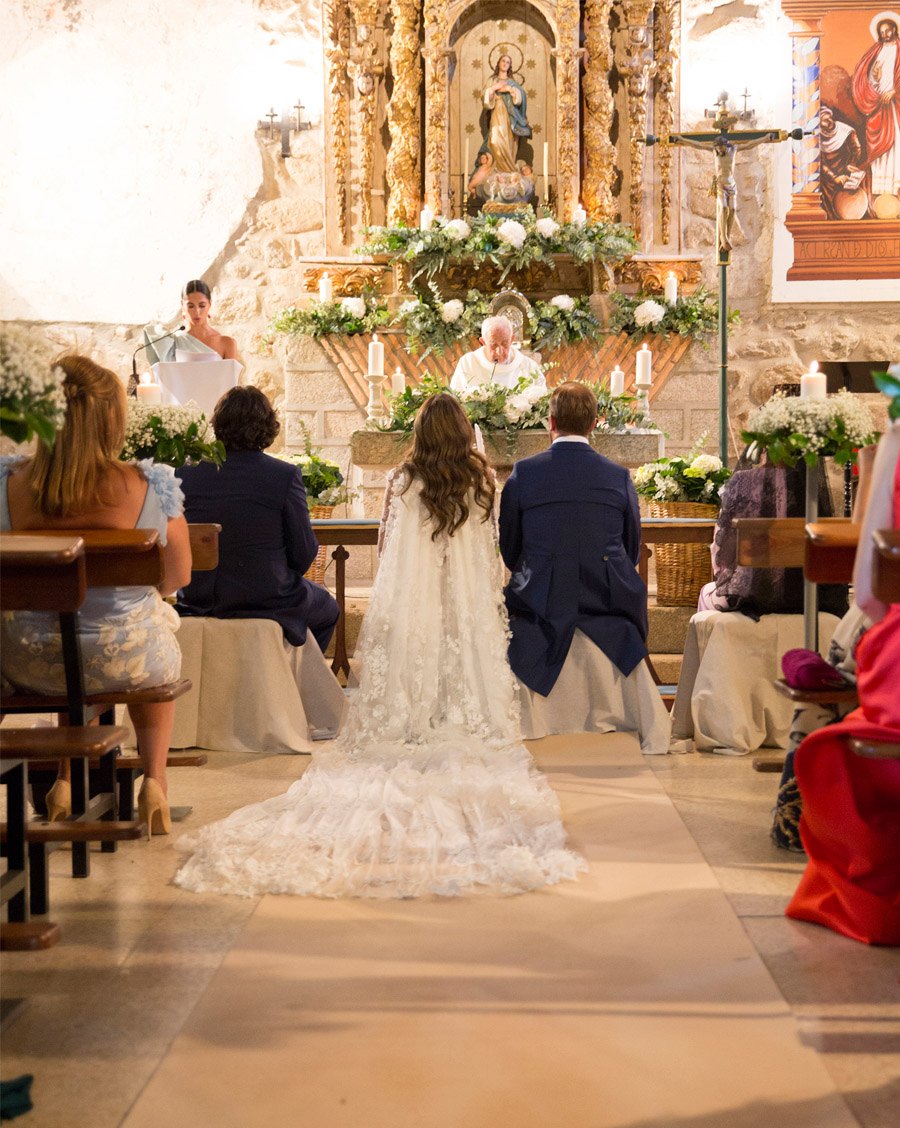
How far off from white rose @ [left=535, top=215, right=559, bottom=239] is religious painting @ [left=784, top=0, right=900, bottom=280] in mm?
2110

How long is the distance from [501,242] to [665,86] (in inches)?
80.4

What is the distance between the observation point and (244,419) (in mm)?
5617

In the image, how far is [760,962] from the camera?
3121 millimetres

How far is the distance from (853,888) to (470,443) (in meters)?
2.75

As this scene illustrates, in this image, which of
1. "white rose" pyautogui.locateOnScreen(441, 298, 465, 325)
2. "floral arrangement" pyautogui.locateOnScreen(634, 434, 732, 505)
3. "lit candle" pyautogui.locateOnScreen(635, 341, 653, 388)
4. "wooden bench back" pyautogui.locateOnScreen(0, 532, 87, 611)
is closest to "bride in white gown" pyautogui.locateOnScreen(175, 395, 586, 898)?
"wooden bench back" pyautogui.locateOnScreen(0, 532, 87, 611)

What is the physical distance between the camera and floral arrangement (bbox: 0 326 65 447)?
2.79 meters

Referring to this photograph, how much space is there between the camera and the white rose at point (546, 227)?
1006 cm

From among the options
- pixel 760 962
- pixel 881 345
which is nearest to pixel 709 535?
pixel 760 962

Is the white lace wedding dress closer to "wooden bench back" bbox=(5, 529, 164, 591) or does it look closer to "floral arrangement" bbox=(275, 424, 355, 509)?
"wooden bench back" bbox=(5, 529, 164, 591)

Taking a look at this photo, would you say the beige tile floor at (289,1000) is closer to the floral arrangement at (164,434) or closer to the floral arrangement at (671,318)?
the floral arrangement at (164,434)

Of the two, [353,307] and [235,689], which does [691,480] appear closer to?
[235,689]

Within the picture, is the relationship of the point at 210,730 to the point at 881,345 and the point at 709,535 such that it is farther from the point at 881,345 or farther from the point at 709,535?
the point at 881,345

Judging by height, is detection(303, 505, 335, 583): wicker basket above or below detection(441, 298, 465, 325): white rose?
below

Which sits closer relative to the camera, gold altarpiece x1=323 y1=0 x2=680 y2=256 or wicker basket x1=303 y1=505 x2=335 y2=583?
wicker basket x1=303 y1=505 x2=335 y2=583
